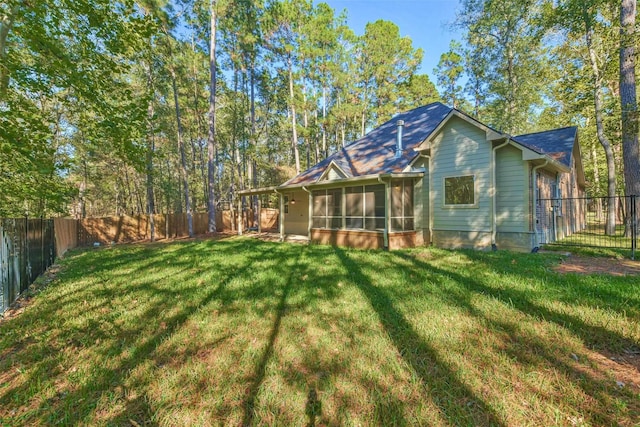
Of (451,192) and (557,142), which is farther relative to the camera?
(557,142)

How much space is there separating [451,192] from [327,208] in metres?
5.05

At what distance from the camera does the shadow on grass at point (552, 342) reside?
2.07 m

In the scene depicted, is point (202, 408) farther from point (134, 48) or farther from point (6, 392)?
point (134, 48)

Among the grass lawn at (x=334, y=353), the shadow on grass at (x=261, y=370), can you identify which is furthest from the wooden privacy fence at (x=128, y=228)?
the shadow on grass at (x=261, y=370)

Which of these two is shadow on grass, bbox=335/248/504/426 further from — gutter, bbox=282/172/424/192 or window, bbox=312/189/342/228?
window, bbox=312/189/342/228

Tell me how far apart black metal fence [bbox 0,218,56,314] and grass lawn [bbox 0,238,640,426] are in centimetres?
47

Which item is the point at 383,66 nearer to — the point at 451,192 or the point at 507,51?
the point at 507,51

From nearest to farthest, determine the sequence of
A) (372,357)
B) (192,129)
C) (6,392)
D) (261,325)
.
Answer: (6,392) < (372,357) < (261,325) < (192,129)

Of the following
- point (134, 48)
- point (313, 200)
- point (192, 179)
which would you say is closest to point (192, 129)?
point (192, 179)

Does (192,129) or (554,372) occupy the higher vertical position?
(192,129)

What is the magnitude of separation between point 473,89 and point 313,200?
1990 centimetres

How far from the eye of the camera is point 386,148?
1308 cm

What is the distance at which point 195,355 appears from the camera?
112 inches

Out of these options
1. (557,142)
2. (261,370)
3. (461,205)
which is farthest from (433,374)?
(557,142)
